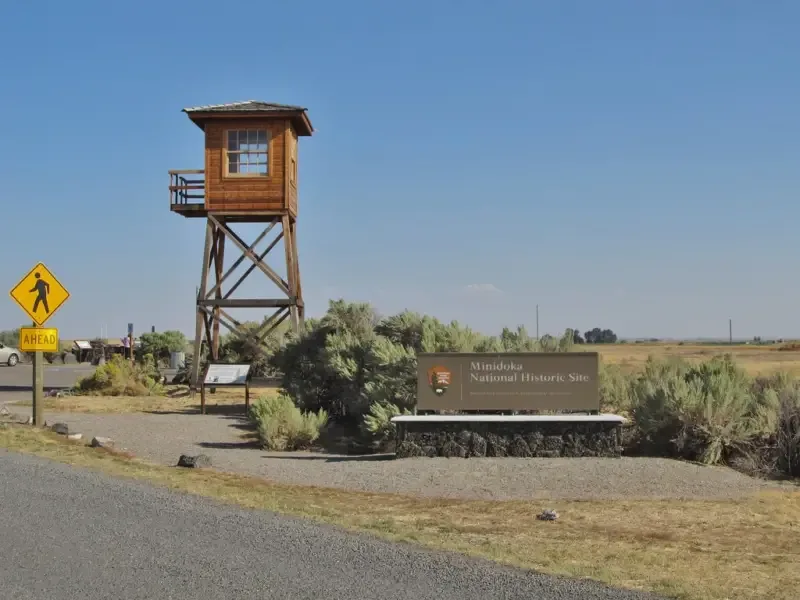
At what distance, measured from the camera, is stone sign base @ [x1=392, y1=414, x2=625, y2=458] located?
46.9 feet

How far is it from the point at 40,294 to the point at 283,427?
17.5 feet

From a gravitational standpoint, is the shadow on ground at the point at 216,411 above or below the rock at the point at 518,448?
above

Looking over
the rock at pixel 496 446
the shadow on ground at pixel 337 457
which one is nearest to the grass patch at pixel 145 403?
the shadow on ground at pixel 337 457

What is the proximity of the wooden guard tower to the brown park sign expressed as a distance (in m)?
12.3

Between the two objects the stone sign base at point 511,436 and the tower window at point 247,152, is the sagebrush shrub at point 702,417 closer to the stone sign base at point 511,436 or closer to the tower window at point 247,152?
the stone sign base at point 511,436

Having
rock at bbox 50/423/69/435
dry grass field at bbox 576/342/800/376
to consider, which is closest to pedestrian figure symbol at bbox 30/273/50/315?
rock at bbox 50/423/69/435

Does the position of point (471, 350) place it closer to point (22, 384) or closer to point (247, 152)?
point (247, 152)

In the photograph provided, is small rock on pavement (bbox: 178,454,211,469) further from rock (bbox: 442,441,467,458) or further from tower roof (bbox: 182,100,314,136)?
tower roof (bbox: 182,100,314,136)

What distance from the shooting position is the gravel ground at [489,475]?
11.8 meters

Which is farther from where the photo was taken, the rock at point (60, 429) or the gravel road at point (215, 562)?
the rock at point (60, 429)

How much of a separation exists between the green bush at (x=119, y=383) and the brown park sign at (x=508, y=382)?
46.5ft

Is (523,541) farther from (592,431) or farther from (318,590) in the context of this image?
(592,431)

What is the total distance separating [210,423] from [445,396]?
6.79 meters

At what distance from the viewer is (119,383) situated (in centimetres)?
2684
